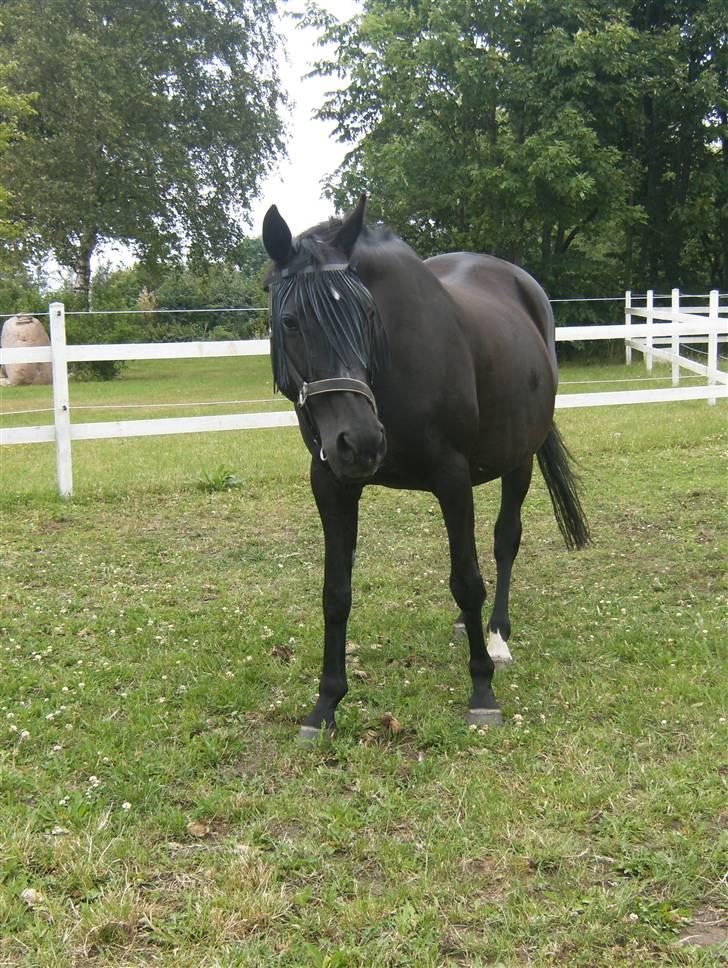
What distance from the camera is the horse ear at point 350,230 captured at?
2.73 meters

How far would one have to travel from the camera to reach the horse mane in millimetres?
2576

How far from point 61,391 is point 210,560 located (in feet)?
9.25

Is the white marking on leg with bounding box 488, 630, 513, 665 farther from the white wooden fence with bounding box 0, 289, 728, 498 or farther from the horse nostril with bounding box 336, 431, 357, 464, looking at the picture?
the white wooden fence with bounding box 0, 289, 728, 498

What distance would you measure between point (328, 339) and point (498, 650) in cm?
205

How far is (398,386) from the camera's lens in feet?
9.82

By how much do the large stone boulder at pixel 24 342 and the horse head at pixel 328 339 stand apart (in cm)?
1695

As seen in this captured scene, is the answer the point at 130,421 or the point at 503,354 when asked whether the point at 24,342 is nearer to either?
the point at 130,421

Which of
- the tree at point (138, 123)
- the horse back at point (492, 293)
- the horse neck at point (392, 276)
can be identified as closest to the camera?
the horse neck at point (392, 276)

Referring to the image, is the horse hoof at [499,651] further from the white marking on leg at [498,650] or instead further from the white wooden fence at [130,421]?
the white wooden fence at [130,421]

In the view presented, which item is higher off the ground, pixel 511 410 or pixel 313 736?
pixel 511 410

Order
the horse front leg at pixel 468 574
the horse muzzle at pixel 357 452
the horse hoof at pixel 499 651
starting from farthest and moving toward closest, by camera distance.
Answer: the horse hoof at pixel 499 651
the horse front leg at pixel 468 574
the horse muzzle at pixel 357 452

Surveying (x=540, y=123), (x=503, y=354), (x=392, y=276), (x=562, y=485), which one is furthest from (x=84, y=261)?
(x=392, y=276)

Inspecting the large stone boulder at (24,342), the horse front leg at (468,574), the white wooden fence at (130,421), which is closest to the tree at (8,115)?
the large stone boulder at (24,342)

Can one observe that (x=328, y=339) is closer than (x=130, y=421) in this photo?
Yes
